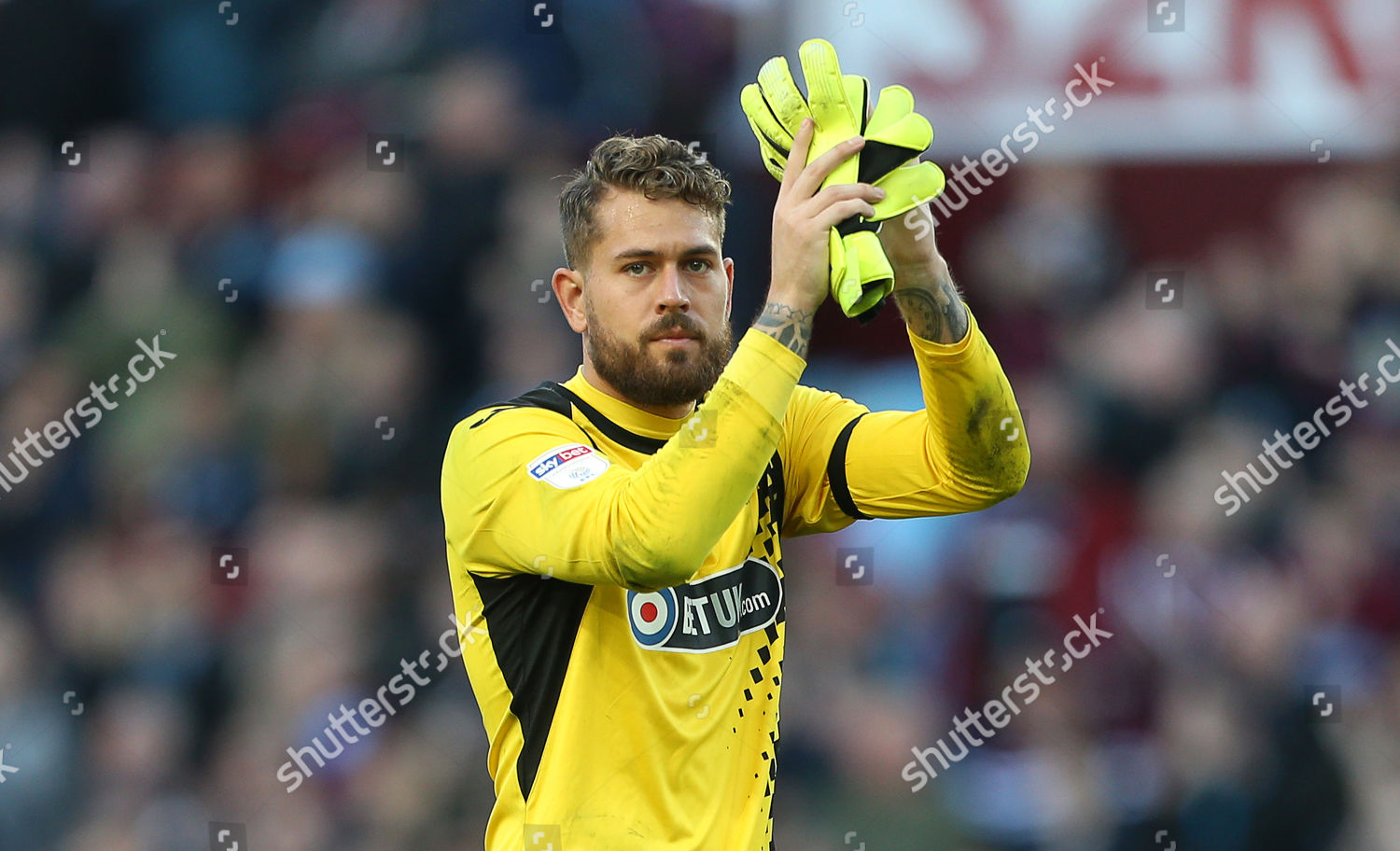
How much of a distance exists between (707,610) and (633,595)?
14 centimetres

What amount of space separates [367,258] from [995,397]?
9.75 ft

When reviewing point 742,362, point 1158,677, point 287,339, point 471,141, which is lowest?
point 1158,677

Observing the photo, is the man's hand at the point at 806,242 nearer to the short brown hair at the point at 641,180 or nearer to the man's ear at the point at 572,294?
the short brown hair at the point at 641,180

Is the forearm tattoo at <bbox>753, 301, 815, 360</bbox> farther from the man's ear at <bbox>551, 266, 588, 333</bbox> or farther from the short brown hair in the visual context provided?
the man's ear at <bbox>551, 266, 588, 333</bbox>

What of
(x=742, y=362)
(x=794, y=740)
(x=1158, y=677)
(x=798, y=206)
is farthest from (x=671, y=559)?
(x=1158, y=677)

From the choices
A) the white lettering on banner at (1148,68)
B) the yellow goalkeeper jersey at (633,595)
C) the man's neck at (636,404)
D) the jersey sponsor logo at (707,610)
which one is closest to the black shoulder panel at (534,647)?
the yellow goalkeeper jersey at (633,595)

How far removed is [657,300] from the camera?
7.90 feet

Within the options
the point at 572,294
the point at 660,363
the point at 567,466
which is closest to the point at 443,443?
the point at 572,294

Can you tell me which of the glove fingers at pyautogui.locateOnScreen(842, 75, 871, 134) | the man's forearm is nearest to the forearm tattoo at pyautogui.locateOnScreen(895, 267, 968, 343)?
the man's forearm

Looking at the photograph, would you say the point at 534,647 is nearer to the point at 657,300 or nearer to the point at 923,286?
the point at 657,300

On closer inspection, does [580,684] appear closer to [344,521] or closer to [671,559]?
[671,559]

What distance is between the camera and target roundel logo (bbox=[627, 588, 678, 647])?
231 centimetres

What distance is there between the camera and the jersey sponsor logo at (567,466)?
2.18 meters

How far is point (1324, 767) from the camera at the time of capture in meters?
4.38
